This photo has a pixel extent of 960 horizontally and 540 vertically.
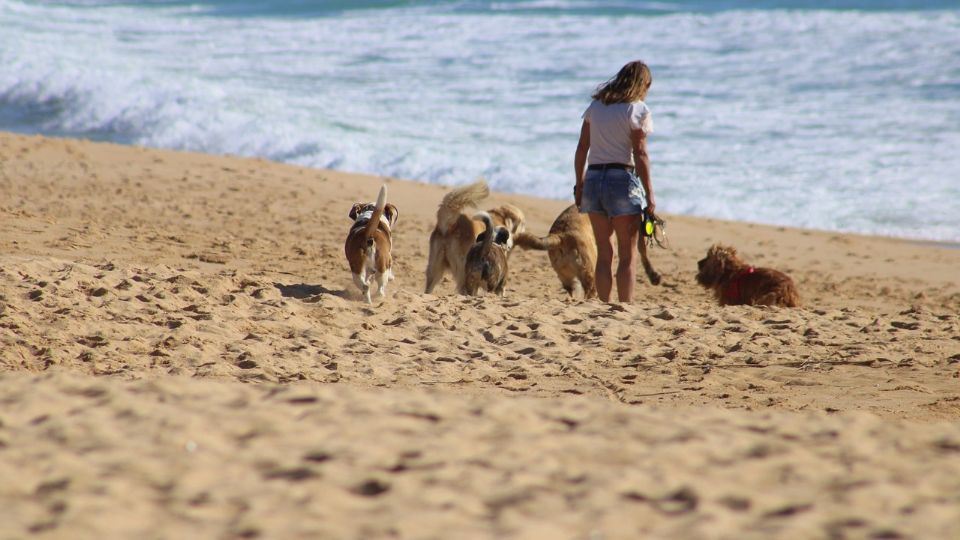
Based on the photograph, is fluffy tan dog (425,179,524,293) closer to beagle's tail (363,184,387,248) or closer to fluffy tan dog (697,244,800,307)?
beagle's tail (363,184,387,248)

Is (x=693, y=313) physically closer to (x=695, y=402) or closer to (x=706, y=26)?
(x=695, y=402)

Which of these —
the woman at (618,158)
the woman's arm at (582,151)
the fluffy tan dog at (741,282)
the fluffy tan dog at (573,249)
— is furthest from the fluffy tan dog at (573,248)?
the fluffy tan dog at (741,282)

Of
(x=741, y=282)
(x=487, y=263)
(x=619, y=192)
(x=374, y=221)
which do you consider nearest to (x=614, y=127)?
(x=619, y=192)

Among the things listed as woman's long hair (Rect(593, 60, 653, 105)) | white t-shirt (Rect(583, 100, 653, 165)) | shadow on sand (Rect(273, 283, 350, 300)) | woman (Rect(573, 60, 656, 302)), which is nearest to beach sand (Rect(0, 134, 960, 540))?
shadow on sand (Rect(273, 283, 350, 300))

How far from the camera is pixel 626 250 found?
8.75 metres

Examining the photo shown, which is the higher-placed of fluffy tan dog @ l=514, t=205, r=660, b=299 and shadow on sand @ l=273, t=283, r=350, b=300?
fluffy tan dog @ l=514, t=205, r=660, b=299

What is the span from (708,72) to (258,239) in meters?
15.3

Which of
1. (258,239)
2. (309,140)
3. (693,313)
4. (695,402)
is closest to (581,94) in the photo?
(309,140)

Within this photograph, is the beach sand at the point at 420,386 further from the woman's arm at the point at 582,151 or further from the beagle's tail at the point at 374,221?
the woman's arm at the point at 582,151

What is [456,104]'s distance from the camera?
22.4 metres

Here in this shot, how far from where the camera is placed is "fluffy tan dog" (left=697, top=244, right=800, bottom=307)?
9414 millimetres

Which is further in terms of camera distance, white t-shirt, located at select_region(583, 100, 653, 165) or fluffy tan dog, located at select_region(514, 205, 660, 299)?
fluffy tan dog, located at select_region(514, 205, 660, 299)

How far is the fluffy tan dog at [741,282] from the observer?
9.41m

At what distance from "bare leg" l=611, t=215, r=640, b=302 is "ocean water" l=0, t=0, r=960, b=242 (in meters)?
6.39
